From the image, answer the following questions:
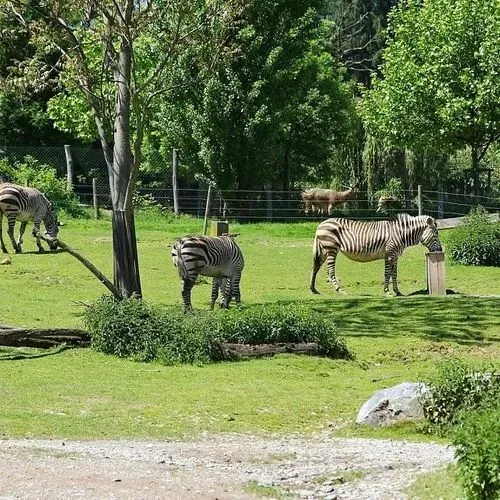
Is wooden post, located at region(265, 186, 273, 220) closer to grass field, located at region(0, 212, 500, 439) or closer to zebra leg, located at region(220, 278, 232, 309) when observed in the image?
grass field, located at region(0, 212, 500, 439)

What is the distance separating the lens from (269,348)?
1570cm

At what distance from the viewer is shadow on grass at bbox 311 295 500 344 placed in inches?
700

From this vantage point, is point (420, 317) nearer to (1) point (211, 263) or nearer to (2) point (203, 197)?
(1) point (211, 263)

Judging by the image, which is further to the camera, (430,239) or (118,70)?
(430,239)

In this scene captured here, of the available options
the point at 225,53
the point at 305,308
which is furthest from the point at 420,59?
the point at 305,308

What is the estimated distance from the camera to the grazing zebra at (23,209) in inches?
1070

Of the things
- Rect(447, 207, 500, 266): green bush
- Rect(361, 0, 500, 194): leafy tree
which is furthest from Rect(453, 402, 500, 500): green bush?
Rect(361, 0, 500, 194): leafy tree

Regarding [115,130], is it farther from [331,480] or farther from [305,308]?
[331,480]

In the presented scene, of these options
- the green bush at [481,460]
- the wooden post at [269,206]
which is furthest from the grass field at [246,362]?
the wooden post at [269,206]

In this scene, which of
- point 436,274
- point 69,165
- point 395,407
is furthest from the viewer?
point 69,165

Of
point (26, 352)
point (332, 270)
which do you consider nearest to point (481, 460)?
point (26, 352)

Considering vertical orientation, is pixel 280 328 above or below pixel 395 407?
above

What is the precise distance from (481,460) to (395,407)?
418 cm

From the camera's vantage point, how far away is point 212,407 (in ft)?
40.6
